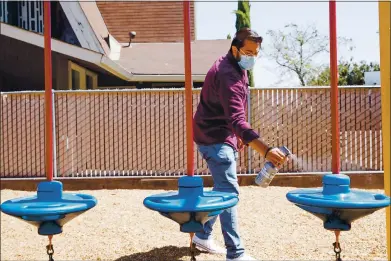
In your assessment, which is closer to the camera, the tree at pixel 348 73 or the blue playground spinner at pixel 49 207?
the blue playground spinner at pixel 49 207

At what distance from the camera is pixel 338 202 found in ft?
5.82

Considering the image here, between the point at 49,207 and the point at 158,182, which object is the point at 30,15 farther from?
the point at 49,207

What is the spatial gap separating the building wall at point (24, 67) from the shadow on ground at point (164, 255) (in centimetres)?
766

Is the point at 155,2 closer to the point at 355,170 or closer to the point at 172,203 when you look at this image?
the point at 355,170

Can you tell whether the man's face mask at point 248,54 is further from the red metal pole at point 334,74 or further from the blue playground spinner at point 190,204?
the blue playground spinner at point 190,204

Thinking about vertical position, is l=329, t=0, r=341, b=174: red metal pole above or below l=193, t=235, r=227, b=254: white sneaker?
above

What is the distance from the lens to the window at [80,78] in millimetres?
12745

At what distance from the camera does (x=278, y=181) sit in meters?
9.38

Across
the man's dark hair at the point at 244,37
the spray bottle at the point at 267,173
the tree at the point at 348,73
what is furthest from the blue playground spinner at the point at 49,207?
the tree at the point at 348,73

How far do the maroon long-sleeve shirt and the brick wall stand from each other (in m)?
14.2

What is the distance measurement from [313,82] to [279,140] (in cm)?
2535

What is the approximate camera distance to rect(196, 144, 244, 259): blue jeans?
363 cm

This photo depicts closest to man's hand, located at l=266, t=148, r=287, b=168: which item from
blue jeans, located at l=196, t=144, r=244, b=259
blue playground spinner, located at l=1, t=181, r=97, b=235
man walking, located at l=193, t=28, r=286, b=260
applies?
man walking, located at l=193, t=28, r=286, b=260

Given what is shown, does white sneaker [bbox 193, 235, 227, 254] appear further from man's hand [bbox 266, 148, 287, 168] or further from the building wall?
the building wall
